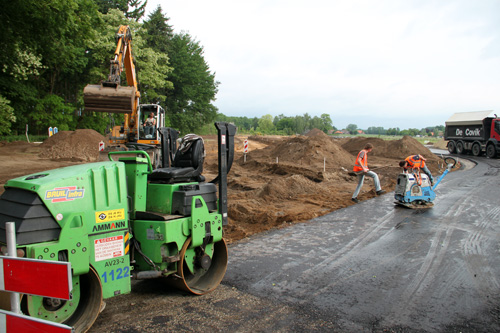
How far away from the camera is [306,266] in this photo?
6457 millimetres

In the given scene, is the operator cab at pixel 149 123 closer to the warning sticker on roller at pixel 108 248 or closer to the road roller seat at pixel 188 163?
the road roller seat at pixel 188 163

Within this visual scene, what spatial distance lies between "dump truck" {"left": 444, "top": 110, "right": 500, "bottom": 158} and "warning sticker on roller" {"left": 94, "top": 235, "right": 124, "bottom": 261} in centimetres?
3111

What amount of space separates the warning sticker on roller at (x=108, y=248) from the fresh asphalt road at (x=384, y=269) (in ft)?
6.52

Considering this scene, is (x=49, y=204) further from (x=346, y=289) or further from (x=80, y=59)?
(x=80, y=59)

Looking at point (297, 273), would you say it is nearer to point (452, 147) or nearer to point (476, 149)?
point (476, 149)

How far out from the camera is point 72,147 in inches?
999

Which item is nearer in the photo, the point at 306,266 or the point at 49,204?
the point at 49,204

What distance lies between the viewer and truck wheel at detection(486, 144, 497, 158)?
94.2 feet

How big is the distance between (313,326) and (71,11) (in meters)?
14.3

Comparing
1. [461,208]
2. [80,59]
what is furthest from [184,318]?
[80,59]

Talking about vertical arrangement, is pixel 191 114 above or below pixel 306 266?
above

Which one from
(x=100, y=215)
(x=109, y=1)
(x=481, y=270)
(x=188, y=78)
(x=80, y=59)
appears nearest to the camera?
(x=100, y=215)

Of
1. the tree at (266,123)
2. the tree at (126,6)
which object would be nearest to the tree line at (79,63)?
the tree at (126,6)

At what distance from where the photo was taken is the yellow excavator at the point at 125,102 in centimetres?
1416
